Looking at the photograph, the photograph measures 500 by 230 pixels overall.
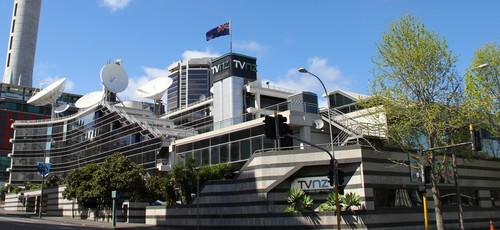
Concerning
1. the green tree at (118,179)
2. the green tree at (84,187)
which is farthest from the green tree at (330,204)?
the green tree at (84,187)

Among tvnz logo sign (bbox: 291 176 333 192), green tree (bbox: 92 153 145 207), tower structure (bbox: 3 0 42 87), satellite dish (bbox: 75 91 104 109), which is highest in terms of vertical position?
tower structure (bbox: 3 0 42 87)

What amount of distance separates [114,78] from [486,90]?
195ft

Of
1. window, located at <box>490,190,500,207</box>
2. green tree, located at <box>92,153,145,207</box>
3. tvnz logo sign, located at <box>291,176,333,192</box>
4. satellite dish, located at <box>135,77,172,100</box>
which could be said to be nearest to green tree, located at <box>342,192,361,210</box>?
tvnz logo sign, located at <box>291,176,333,192</box>

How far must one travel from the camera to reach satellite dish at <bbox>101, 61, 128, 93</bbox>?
7725 cm

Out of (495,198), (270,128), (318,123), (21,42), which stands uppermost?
(21,42)

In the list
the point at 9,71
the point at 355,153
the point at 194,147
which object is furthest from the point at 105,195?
the point at 9,71

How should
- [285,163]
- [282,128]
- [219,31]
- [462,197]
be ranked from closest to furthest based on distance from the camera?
A: 1. [282,128]
2. [285,163]
3. [462,197]
4. [219,31]

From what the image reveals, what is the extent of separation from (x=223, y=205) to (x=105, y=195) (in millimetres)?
16949

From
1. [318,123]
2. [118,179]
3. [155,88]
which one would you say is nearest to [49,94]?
[155,88]

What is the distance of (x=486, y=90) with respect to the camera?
3703 cm

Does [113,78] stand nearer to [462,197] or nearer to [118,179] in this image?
[118,179]

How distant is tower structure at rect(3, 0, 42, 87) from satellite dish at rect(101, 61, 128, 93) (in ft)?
313

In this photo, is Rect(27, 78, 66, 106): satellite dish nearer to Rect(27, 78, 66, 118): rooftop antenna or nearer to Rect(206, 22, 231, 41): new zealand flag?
Rect(27, 78, 66, 118): rooftop antenna

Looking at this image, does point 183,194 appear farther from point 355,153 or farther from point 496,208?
point 496,208
